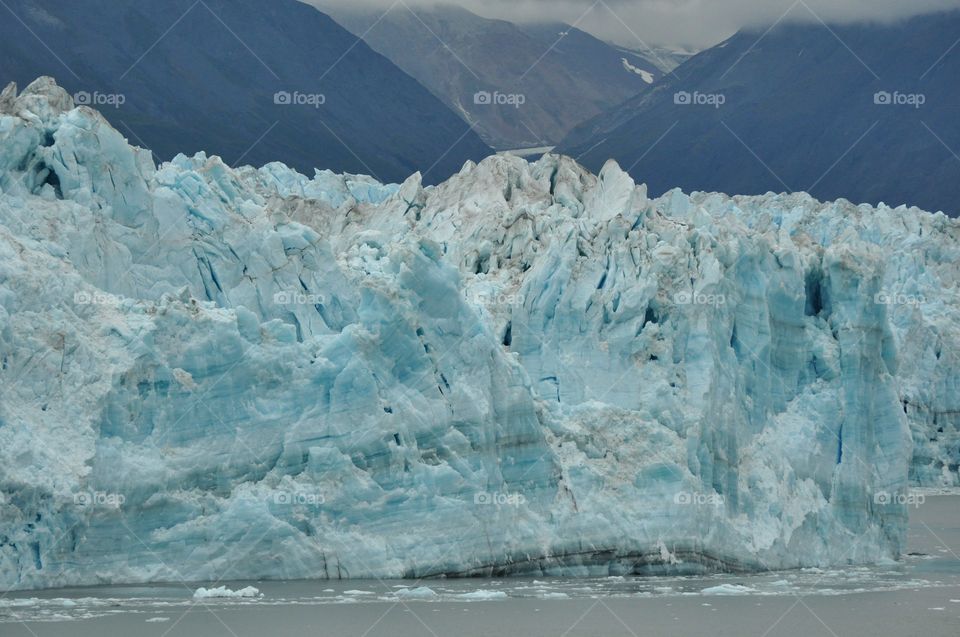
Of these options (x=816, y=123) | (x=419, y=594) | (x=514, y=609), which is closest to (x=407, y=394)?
(x=419, y=594)

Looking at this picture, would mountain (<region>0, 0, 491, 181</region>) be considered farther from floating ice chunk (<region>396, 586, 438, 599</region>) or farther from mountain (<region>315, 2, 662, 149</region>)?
floating ice chunk (<region>396, 586, 438, 599</region>)

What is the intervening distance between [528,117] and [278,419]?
85.6 m

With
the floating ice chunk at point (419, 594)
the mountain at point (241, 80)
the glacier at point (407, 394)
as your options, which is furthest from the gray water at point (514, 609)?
the mountain at point (241, 80)

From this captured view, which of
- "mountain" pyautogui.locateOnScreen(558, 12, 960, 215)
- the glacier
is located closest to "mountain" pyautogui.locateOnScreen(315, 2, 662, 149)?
"mountain" pyautogui.locateOnScreen(558, 12, 960, 215)

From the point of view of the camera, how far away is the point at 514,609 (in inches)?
801

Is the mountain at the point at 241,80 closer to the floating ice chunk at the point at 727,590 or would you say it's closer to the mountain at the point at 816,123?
the mountain at the point at 816,123

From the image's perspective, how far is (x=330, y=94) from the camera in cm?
9056

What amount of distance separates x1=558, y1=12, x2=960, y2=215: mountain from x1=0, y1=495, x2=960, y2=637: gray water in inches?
2445

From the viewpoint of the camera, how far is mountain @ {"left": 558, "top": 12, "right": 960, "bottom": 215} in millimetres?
86688

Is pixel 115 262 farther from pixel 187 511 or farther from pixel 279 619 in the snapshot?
pixel 279 619

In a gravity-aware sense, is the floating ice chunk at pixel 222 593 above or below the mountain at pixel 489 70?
below

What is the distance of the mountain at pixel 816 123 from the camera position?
8669 centimetres

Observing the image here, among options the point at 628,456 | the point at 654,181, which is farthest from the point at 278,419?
the point at 654,181

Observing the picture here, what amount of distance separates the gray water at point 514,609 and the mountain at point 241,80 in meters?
51.3
